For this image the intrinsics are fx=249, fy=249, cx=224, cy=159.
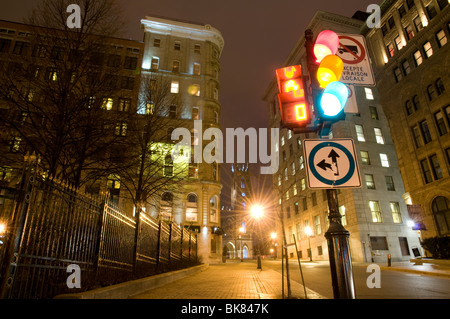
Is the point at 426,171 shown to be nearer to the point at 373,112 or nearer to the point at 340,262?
the point at 373,112

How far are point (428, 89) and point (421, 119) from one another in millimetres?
3131

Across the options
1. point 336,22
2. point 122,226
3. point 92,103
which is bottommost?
point 122,226

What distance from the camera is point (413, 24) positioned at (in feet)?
94.1

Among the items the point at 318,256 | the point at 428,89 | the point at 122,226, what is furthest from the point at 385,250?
the point at 122,226

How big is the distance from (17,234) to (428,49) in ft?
118

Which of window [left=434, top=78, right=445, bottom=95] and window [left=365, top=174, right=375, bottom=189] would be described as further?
window [left=365, top=174, right=375, bottom=189]

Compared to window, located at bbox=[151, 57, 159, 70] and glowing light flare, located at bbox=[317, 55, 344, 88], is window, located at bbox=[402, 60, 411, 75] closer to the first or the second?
glowing light flare, located at bbox=[317, 55, 344, 88]

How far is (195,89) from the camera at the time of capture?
41.3 m

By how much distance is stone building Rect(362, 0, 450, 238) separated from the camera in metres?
24.0

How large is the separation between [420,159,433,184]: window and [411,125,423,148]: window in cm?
189

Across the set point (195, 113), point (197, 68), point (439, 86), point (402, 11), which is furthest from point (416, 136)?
point (197, 68)

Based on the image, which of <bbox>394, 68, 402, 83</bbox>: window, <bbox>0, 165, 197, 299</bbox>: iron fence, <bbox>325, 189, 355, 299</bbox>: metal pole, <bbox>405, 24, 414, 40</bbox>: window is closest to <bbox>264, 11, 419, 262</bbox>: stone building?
<bbox>394, 68, 402, 83</bbox>: window

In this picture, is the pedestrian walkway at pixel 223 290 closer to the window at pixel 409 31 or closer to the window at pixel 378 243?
the window at pixel 378 243
